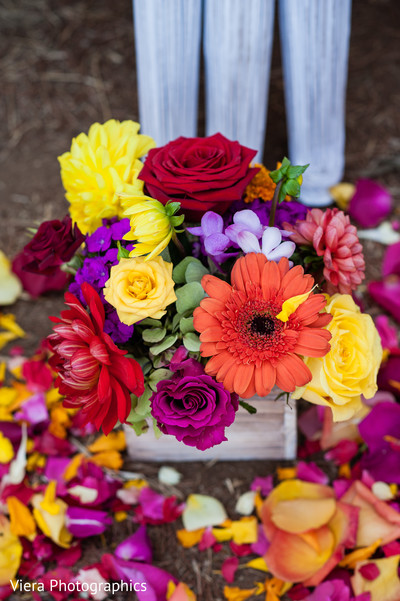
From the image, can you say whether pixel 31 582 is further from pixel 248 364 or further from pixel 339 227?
pixel 339 227

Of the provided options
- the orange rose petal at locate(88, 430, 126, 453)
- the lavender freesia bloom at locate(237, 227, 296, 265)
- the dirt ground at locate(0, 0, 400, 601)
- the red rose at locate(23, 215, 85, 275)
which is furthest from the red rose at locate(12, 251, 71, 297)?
the lavender freesia bloom at locate(237, 227, 296, 265)

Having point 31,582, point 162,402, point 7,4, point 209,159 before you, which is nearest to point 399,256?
point 209,159

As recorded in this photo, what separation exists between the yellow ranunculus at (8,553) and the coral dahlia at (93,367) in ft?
1.33

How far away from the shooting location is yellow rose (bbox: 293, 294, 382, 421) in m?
0.77

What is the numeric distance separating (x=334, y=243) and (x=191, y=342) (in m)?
0.23

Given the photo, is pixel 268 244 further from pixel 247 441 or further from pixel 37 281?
pixel 37 281

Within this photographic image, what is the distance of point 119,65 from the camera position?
1.83 metres

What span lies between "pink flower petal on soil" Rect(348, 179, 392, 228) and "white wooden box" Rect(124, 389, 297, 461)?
68 cm

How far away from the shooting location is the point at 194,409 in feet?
2.39

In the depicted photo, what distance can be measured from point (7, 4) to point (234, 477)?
5.61 feet

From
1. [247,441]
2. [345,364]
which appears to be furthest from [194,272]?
[247,441]

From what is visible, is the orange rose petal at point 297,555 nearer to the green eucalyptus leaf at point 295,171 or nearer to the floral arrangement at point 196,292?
the floral arrangement at point 196,292

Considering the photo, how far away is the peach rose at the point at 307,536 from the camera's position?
0.94 meters

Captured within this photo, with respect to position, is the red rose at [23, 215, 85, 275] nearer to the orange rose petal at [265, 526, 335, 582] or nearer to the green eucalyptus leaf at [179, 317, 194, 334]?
the green eucalyptus leaf at [179, 317, 194, 334]
